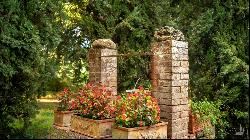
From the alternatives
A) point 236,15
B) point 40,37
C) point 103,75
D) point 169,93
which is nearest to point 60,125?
point 103,75

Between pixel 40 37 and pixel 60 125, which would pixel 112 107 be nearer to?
pixel 60 125

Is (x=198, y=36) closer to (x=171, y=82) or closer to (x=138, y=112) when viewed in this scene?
(x=171, y=82)

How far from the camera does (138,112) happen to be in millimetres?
6016

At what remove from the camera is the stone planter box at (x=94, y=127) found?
6523 millimetres

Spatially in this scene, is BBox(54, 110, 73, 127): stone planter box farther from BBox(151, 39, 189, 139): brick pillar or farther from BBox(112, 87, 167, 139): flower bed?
BBox(151, 39, 189, 139): brick pillar

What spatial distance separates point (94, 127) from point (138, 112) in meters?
1.00

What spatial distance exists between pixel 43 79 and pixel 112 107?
423 cm

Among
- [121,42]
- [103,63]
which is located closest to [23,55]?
[103,63]

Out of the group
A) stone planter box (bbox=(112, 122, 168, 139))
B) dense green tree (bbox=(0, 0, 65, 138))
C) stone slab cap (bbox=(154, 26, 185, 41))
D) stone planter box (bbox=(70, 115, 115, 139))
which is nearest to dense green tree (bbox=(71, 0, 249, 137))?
dense green tree (bbox=(0, 0, 65, 138))

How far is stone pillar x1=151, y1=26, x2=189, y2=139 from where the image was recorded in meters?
6.58

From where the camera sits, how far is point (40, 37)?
33.8 feet

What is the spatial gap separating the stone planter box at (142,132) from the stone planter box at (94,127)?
47cm

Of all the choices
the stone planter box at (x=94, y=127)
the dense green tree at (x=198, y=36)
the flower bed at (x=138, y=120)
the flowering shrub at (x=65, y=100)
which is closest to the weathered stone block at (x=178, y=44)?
the flower bed at (x=138, y=120)

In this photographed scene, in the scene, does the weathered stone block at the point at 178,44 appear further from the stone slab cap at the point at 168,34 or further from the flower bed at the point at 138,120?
the flower bed at the point at 138,120
